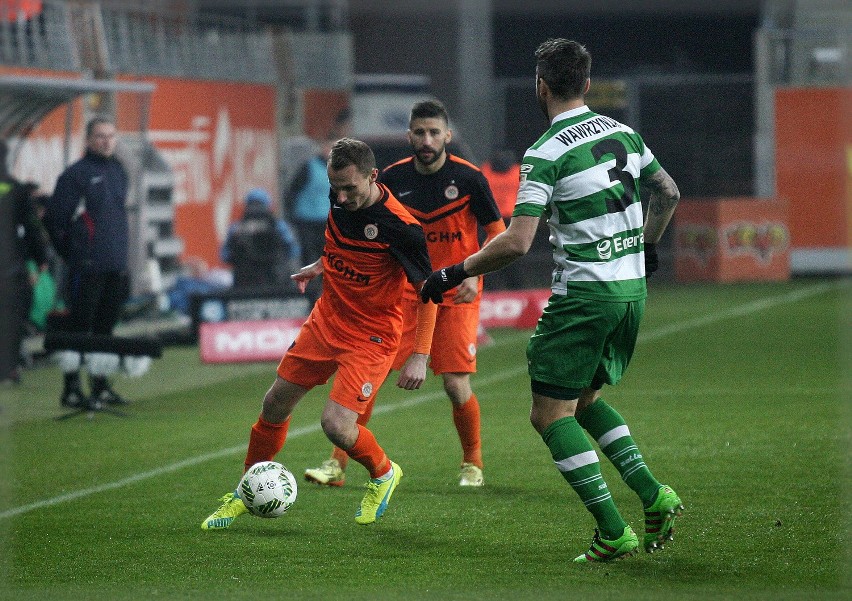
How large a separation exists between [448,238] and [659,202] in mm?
1973

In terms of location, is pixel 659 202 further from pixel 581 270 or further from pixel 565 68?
pixel 565 68

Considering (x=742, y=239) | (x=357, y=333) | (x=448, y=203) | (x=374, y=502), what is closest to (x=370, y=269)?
(x=357, y=333)

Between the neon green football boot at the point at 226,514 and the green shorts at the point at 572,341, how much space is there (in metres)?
1.63

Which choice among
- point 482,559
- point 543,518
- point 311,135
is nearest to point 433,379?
point 543,518

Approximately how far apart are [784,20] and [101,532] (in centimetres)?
2218

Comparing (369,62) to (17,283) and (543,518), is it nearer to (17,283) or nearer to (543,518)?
(17,283)

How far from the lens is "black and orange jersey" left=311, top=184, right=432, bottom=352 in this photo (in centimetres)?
661

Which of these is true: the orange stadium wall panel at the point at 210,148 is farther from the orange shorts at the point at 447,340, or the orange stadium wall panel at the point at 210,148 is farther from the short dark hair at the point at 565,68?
the short dark hair at the point at 565,68

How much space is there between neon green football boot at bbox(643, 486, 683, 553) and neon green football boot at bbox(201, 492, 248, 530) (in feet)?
6.06

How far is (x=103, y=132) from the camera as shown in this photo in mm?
11172

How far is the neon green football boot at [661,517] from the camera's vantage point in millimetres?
5871

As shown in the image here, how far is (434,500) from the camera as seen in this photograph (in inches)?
293

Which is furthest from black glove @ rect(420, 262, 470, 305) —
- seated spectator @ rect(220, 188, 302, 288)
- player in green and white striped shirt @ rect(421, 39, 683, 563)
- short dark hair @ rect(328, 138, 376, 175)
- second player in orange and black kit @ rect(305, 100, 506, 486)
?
Result: seated spectator @ rect(220, 188, 302, 288)

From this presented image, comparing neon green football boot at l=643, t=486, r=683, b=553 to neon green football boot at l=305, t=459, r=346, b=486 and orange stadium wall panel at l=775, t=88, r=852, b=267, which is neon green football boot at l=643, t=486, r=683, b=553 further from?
orange stadium wall panel at l=775, t=88, r=852, b=267
